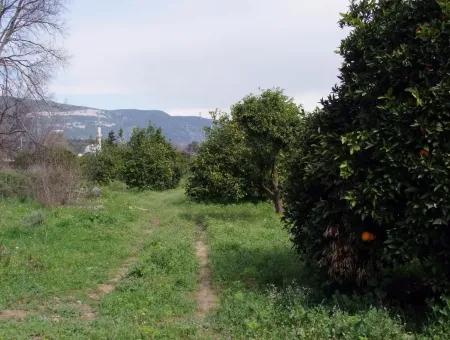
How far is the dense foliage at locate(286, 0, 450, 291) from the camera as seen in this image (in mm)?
5359

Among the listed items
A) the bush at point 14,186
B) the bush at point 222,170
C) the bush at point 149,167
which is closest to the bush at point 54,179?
the bush at point 14,186

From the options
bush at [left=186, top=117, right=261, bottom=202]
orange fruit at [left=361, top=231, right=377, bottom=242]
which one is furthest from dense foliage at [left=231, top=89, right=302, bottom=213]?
orange fruit at [left=361, top=231, right=377, bottom=242]

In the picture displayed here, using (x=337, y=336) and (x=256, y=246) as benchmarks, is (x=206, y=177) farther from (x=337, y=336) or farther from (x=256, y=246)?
(x=337, y=336)

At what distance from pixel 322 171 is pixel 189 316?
8.25ft

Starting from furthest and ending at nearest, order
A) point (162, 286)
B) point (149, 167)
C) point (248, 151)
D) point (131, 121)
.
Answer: point (131, 121), point (149, 167), point (248, 151), point (162, 286)

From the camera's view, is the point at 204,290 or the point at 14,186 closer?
the point at 204,290

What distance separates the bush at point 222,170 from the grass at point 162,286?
17.3 ft

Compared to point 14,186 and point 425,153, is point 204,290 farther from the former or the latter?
point 14,186

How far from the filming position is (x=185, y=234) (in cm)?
1339

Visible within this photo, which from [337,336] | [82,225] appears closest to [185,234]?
[82,225]

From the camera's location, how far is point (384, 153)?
18.3 ft

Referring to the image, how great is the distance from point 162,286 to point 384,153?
410cm

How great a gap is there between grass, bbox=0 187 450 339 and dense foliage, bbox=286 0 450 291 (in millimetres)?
617

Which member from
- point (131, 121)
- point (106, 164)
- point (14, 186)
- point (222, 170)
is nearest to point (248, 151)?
point (222, 170)
